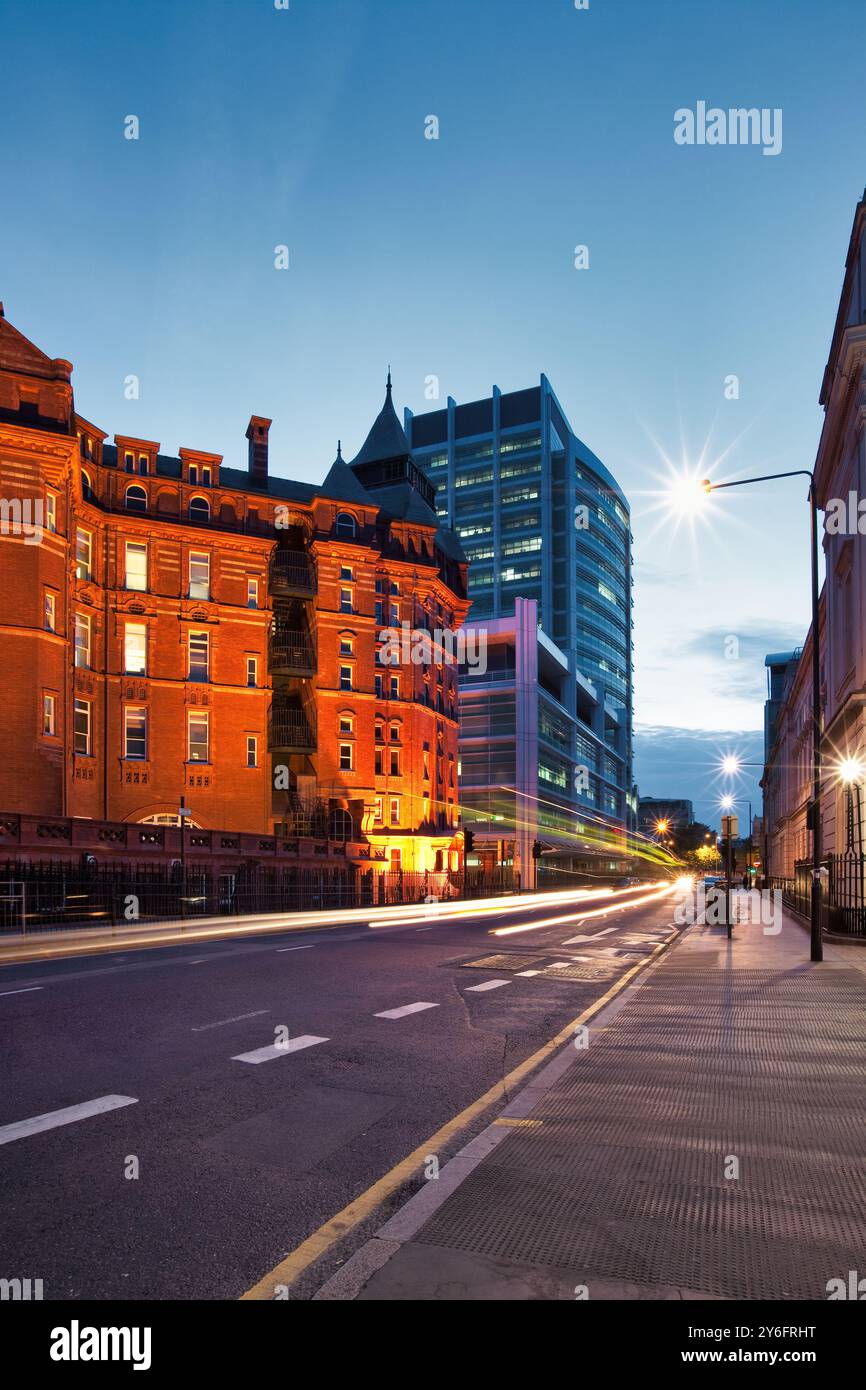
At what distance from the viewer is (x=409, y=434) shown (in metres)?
128

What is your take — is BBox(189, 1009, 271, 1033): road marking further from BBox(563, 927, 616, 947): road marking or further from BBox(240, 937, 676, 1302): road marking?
BBox(563, 927, 616, 947): road marking

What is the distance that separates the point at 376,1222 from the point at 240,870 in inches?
1277

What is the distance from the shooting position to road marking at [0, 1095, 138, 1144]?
21.1ft

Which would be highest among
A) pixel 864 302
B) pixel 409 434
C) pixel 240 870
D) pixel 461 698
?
pixel 409 434

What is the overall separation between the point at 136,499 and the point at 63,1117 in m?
42.2

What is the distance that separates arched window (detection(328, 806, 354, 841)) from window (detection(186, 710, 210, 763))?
8.17 metres

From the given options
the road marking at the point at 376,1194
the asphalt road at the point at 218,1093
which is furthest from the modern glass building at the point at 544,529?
the road marking at the point at 376,1194

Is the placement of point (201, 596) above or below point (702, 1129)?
above

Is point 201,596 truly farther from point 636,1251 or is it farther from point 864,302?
point 636,1251

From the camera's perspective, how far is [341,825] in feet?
167

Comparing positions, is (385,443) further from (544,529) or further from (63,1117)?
(63,1117)

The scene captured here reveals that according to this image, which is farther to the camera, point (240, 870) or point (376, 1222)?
point (240, 870)

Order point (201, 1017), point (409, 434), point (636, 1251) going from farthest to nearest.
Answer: point (409, 434) < point (201, 1017) < point (636, 1251)
